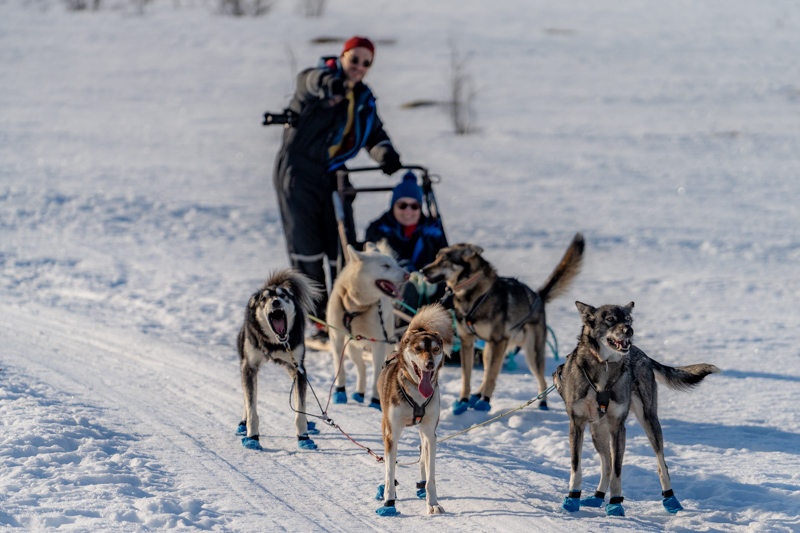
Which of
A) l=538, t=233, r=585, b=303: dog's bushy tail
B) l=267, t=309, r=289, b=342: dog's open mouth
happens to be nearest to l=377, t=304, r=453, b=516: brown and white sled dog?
l=267, t=309, r=289, b=342: dog's open mouth

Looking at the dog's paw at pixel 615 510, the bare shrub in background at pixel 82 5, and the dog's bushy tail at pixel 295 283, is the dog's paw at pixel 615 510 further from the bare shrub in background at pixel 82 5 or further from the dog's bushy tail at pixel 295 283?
the bare shrub in background at pixel 82 5

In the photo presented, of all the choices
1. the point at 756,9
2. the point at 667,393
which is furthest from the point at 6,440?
the point at 756,9

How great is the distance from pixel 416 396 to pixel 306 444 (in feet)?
3.86

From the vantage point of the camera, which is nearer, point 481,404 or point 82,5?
point 481,404

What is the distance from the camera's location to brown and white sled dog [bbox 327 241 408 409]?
497 cm

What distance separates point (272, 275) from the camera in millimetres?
4473

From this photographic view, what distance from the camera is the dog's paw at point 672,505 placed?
11.7 ft

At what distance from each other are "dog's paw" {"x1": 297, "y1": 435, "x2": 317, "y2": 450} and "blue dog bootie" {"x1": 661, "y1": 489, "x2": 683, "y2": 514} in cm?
184

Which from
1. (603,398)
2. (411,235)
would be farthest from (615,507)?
(411,235)

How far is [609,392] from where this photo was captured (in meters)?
3.42

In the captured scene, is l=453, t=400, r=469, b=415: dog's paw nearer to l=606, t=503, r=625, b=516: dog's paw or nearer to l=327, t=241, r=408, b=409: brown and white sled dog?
l=327, t=241, r=408, b=409: brown and white sled dog

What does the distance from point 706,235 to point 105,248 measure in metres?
7.78

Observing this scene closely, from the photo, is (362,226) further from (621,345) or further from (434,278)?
(621,345)

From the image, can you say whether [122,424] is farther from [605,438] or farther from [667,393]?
[667,393]
